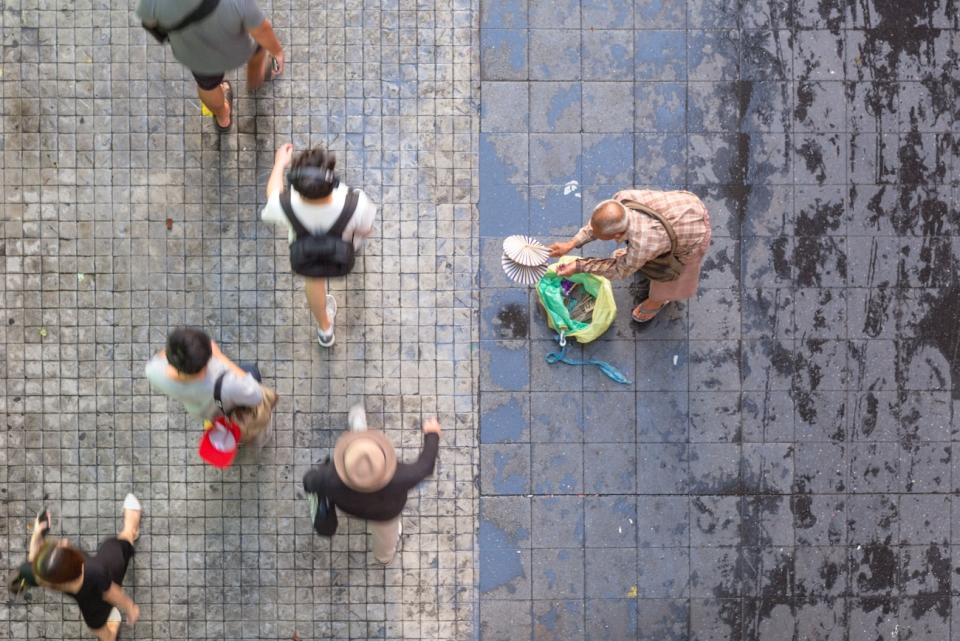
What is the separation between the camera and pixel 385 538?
4848mm

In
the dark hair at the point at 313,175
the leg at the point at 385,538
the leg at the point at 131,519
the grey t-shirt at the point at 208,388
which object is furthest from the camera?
the leg at the point at 131,519

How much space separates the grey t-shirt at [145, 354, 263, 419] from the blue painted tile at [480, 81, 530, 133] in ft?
7.83

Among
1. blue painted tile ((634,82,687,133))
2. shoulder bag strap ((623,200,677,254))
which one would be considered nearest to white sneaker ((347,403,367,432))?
shoulder bag strap ((623,200,677,254))

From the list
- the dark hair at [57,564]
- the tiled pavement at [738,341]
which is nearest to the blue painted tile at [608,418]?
the tiled pavement at [738,341]

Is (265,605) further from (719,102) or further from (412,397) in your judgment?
(719,102)

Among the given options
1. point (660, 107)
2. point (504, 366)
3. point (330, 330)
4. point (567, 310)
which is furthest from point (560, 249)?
point (330, 330)

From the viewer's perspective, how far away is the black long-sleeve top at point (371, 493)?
13.6ft

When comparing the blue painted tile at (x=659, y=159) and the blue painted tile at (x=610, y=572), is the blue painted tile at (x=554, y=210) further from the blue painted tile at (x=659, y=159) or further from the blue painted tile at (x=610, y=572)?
the blue painted tile at (x=610, y=572)

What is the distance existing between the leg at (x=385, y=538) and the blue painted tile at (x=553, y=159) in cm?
245

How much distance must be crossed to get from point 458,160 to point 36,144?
284 centimetres

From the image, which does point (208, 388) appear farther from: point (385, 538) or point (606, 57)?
point (606, 57)

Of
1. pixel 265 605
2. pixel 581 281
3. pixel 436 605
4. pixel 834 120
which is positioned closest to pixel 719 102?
pixel 834 120

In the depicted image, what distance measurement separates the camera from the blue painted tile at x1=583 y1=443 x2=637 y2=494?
5.38 meters

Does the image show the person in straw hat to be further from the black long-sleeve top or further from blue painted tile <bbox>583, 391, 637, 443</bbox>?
blue painted tile <bbox>583, 391, 637, 443</bbox>
